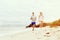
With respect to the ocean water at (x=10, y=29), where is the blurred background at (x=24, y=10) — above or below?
above

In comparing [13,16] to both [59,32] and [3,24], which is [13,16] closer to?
[3,24]

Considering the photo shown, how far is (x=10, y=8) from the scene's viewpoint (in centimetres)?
448

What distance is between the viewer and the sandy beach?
13.3 ft

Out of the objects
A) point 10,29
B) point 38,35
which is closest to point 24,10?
point 10,29

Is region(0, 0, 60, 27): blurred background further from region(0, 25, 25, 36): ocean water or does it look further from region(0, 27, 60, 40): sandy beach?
region(0, 27, 60, 40): sandy beach

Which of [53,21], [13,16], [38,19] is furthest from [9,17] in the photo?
[53,21]

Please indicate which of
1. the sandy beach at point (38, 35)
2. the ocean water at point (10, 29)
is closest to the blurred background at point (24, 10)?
the ocean water at point (10, 29)

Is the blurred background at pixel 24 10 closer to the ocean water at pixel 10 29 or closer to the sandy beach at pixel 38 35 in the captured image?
the ocean water at pixel 10 29

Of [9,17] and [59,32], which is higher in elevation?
[9,17]

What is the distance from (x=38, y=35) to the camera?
4148 millimetres

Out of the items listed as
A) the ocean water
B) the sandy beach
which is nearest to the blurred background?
the ocean water

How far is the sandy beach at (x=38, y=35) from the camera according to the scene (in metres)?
4.05

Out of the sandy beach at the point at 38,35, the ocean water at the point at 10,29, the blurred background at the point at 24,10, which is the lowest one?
the sandy beach at the point at 38,35

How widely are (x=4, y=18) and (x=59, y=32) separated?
108cm
